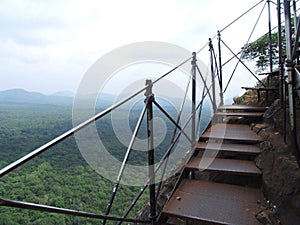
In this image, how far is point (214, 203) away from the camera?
1.87 meters

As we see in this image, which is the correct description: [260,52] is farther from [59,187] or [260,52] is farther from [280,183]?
[59,187]

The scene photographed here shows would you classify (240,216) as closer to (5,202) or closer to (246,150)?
(246,150)

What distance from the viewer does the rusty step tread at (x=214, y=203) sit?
1693 mm

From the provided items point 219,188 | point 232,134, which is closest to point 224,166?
point 219,188

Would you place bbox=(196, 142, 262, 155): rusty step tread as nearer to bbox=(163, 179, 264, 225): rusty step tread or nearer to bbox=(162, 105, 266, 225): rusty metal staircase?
bbox=(162, 105, 266, 225): rusty metal staircase

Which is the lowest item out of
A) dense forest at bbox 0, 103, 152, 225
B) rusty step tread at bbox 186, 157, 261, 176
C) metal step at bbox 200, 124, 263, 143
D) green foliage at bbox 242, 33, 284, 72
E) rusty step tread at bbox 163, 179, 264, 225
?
dense forest at bbox 0, 103, 152, 225

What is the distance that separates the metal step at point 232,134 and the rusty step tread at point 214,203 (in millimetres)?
688

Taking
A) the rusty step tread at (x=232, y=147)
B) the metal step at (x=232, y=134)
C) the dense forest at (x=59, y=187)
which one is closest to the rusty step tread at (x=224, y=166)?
the rusty step tread at (x=232, y=147)

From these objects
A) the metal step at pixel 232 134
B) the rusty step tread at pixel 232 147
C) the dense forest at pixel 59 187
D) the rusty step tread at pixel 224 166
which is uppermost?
the metal step at pixel 232 134

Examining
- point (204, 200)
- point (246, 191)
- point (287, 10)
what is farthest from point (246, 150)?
point (287, 10)

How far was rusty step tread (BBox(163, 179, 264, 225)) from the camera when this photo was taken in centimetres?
169

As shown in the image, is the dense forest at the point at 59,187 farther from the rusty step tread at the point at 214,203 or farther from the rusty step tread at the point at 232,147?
the rusty step tread at the point at 214,203

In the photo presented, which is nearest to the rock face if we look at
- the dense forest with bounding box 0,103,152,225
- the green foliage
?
the green foliage

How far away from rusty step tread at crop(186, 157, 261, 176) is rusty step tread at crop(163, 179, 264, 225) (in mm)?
163
